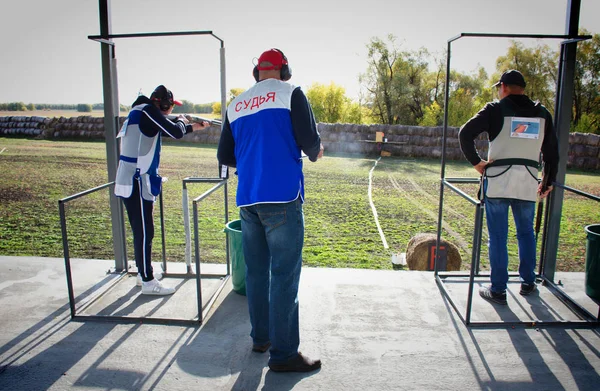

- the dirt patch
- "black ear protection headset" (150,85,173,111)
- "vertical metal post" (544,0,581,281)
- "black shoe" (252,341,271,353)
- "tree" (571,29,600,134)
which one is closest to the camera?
"black shoe" (252,341,271,353)

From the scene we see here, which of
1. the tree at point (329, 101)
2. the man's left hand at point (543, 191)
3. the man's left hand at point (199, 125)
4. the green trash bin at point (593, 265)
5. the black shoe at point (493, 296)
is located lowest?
the black shoe at point (493, 296)

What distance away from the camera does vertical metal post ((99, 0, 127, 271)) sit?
11.5 ft

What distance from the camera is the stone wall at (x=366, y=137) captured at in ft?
50.6

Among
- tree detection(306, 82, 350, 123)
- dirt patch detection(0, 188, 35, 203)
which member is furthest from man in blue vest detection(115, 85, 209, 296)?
tree detection(306, 82, 350, 123)

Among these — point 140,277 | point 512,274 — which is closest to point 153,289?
point 140,277

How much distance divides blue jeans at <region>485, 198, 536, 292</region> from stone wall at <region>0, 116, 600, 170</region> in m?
14.2

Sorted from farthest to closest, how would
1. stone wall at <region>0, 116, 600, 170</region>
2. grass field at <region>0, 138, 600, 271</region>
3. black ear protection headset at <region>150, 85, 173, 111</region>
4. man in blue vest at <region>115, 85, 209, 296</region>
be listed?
stone wall at <region>0, 116, 600, 170</region> < grass field at <region>0, 138, 600, 271</region> < black ear protection headset at <region>150, 85, 173, 111</region> < man in blue vest at <region>115, 85, 209, 296</region>

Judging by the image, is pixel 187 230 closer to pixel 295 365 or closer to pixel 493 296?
pixel 295 365

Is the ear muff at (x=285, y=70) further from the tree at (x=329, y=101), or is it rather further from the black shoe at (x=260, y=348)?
the tree at (x=329, y=101)

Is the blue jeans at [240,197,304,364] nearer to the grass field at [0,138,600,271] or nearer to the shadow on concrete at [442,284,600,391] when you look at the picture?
the shadow on concrete at [442,284,600,391]

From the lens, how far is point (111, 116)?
3.70 m

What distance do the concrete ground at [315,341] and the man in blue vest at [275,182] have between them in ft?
1.06

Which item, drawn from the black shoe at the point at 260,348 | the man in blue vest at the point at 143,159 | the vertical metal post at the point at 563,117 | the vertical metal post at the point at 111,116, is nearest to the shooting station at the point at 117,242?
the vertical metal post at the point at 111,116

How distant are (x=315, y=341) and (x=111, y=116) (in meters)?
2.47
